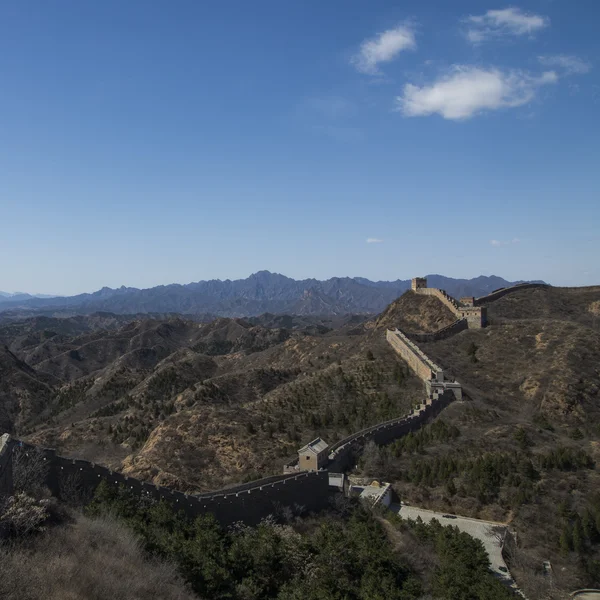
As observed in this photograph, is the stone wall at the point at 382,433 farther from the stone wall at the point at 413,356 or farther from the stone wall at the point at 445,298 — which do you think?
the stone wall at the point at 445,298

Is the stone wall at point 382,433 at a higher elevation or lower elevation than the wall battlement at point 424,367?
lower

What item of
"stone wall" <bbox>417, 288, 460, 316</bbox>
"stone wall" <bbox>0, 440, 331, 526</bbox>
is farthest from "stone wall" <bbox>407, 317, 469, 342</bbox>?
"stone wall" <bbox>0, 440, 331, 526</bbox>

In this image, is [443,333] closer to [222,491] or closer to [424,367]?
[424,367]

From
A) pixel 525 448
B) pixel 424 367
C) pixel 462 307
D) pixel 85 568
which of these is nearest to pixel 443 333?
pixel 462 307

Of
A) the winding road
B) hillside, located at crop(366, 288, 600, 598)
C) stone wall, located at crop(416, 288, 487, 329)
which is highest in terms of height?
stone wall, located at crop(416, 288, 487, 329)

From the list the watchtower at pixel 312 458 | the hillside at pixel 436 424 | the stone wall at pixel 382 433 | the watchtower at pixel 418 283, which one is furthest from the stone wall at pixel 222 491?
the watchtower at pixel 418 283

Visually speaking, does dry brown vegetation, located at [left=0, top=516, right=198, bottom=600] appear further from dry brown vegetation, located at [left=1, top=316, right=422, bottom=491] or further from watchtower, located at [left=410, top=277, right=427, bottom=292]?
watchtower, located at [left=410, top=277, right=427, bottom=292]
